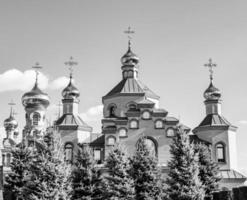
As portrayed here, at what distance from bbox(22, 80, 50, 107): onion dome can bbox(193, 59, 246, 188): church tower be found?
20137 mm

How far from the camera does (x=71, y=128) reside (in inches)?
1385

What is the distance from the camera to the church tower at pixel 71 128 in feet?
114

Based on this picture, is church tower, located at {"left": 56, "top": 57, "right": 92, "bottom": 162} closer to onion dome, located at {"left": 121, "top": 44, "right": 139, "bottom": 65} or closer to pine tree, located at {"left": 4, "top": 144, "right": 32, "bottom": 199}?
pine tree, located at {"left": 4, "top": 144, "right": 32, "bottom": 199}

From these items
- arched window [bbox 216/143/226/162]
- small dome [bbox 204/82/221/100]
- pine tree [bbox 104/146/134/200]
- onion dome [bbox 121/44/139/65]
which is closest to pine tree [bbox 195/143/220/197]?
arched window [bbox 216/143/226/162]

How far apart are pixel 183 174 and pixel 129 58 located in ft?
58.0

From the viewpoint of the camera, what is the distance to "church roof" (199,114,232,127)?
35.4 meters

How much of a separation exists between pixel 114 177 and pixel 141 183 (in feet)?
5.91

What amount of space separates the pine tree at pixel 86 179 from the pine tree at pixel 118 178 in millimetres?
701

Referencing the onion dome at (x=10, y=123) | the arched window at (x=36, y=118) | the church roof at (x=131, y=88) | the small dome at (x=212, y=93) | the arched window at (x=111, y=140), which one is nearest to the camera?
the arched window at (x=111, y=140)

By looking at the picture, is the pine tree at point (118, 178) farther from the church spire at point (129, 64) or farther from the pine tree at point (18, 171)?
the church spire at point (129, 64)

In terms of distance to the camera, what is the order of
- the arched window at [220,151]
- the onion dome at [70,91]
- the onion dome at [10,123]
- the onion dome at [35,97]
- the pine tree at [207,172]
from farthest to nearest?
the onion dome at [10,123], the onion dome at [35,97], the onion dome at [70,91], the arched window at [220,151], the pine tree at [207,172]

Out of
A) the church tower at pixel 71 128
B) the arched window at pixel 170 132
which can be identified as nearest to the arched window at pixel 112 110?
the church tower at pixel 71 128

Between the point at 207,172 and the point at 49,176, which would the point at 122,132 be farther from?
the point at 49,176

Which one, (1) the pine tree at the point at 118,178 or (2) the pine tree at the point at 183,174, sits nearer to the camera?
(2) the pine tree at the point at 183,174
